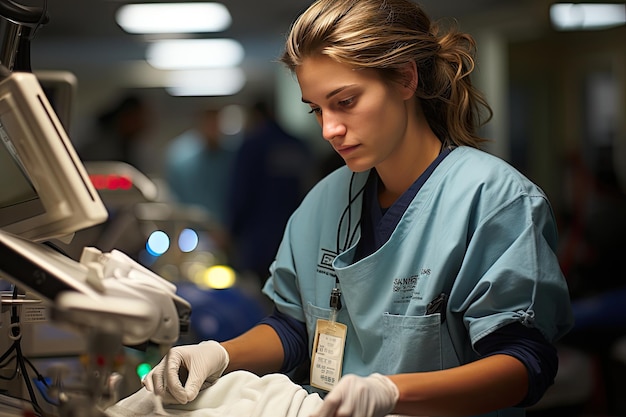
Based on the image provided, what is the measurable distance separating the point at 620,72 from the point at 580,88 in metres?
0.39

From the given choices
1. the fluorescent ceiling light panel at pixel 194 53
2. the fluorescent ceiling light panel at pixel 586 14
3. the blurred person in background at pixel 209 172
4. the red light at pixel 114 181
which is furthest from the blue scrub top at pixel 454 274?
the fluorescent ceiling light panel at pixel 194 53

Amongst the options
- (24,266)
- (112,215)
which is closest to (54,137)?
(24,266)

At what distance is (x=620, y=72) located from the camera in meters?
5.82

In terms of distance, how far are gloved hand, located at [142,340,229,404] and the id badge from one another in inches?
6.9

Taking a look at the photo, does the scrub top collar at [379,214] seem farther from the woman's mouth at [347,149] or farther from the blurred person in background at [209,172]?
the blurred person in background at [209,172]

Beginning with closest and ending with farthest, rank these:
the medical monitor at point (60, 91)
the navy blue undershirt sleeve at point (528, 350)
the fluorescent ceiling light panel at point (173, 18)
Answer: the navy blue undershirt sleeve at point (528, 350) → the medical monitor at point (60, 91) → the fluorescent ceiling light panel at point (173, 18)

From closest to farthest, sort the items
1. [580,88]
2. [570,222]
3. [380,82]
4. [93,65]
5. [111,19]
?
1. [380,82]
2. [570,222]
3. [580,88]
4. [111,19]
5. [93,65]

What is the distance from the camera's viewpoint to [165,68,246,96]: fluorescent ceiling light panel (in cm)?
1030

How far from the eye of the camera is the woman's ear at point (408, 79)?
1528mm

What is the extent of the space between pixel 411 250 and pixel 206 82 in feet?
31.5

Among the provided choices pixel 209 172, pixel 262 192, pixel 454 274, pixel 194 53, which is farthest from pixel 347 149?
pixel 194 53

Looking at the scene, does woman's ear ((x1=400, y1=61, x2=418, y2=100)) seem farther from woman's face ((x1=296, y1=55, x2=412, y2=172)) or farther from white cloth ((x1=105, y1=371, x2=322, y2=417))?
white cloth ((x1=105, y1=371, x2=322, y2=417))

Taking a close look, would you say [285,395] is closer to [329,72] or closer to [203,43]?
[329,72]

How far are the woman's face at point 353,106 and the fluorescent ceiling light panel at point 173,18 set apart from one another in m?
4.54
